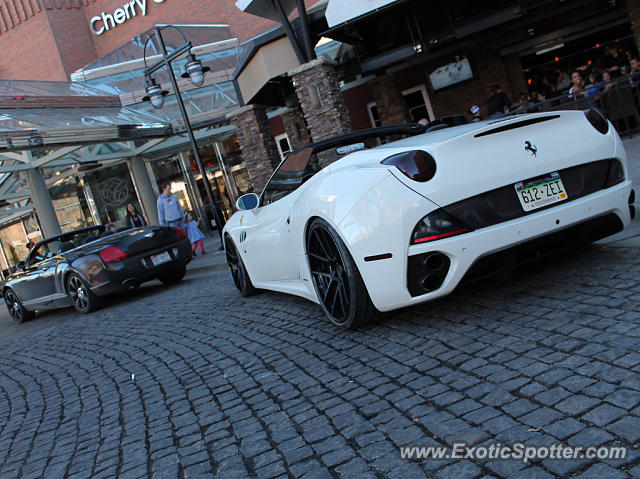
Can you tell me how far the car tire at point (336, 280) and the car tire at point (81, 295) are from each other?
5.87m

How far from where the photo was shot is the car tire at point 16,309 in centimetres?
1080

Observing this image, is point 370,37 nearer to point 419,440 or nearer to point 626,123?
point 626,123

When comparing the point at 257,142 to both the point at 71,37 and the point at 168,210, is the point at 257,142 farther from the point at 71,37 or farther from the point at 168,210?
the point at 71,37

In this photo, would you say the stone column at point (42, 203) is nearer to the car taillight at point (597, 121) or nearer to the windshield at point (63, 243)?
the windshield at point (63, 243)

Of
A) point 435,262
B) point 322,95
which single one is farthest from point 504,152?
point 322,95

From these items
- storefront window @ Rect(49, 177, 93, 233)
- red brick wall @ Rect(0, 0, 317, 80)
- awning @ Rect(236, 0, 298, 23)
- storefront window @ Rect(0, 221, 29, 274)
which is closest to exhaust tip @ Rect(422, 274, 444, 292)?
awning @ Rect(236, 0, 298, 23)

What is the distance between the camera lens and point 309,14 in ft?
42.5

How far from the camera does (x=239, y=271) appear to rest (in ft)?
20.9

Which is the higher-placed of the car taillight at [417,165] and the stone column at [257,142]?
the stone column at [257,142]

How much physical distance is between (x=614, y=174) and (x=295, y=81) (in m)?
10.2

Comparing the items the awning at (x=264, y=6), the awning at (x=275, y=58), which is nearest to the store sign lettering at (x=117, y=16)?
the awning at (x=275, y=58)

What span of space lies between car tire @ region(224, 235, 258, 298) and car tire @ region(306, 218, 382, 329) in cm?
221

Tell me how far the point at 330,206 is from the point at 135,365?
2.22 metres

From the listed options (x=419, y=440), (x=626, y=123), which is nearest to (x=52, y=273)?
(x=419, y=440)
